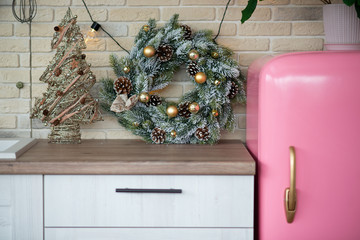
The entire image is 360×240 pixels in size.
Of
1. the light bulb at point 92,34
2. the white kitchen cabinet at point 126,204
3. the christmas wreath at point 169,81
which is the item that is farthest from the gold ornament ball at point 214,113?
the light bulb at point 92,34

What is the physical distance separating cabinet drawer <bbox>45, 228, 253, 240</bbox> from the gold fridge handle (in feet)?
0.53

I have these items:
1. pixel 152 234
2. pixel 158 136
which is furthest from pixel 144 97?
pixel 152 234

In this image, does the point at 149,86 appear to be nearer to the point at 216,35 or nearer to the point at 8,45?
the point at 216,35

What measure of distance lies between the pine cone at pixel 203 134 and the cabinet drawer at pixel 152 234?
0.44 m

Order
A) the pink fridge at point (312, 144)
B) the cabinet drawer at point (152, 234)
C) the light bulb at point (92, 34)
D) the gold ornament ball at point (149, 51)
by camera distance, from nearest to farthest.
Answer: the pink fridge at point (312, 144) → the cabinet drawer at point (152, 234) → the gold ornament ball at point (149, 51) → the light bulb at point (92, 34)

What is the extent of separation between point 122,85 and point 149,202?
0.59 meters

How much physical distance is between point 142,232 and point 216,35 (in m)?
0.98

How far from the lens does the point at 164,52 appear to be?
5.98 ft

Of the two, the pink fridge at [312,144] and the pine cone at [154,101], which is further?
the pine cone at [154,101]

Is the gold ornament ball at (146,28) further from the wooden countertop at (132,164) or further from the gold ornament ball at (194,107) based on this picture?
the wooden countertop at (132,164)

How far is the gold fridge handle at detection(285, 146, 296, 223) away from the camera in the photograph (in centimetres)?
140

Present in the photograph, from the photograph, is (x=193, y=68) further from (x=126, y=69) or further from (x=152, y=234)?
(x=152, y=234)

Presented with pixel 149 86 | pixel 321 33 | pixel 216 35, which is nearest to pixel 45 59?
pixel 149 86

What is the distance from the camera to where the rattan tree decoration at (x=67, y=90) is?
5.90 ft
